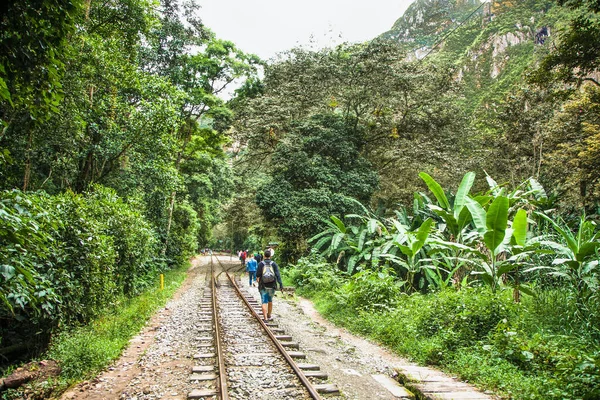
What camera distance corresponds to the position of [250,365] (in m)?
5.80

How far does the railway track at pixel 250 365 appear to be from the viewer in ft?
15.6

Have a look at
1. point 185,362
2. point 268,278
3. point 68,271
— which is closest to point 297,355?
point 185,362

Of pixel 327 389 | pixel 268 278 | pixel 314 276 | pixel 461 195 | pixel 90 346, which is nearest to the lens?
pixel 327 389

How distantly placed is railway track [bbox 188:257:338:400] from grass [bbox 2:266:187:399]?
1504 mm

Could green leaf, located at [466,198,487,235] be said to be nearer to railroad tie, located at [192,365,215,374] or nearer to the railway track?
the railway track

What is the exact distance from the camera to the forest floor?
5047 mm

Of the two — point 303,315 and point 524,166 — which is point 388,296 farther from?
point 524,166

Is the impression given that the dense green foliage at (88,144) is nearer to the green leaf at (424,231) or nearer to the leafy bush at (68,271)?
the leafy bush at (68,271)

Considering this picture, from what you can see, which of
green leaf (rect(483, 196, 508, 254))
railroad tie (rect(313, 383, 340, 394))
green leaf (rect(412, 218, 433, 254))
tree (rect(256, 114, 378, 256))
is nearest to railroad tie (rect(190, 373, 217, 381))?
railroad tie (rect(313, 383, 340, 394))

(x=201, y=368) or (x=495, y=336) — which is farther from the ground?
(x=495, y=336)

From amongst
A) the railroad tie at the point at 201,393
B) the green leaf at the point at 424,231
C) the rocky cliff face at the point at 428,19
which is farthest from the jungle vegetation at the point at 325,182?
the rocky cliff face at the point at 428,19

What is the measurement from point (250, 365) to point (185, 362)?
110 centimetres

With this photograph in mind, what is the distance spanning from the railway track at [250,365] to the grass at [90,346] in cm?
150

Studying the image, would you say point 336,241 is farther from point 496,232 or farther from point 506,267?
point 496,232
